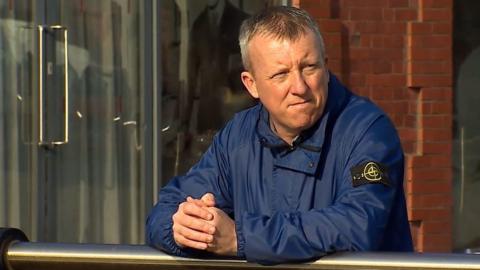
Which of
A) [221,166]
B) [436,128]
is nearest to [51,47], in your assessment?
[436,128]

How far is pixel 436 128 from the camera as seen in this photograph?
7406 mm

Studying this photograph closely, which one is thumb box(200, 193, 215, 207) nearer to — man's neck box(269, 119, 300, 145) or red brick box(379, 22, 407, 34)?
man's neck box(269, 119, 300, 145)

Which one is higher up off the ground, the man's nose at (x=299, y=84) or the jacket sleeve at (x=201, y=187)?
the man's nose at (x=299, y=84)

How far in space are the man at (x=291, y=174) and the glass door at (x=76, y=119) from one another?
4.19 m

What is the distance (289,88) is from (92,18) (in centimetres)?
460

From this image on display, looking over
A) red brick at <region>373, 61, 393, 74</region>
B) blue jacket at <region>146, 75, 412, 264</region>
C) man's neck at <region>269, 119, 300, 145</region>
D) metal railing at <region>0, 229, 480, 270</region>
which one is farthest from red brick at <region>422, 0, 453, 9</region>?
metal railing at <region>0, 229, 480, 270</region>

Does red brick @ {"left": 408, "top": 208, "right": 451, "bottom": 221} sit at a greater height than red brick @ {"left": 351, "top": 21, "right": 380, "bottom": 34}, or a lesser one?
lesser

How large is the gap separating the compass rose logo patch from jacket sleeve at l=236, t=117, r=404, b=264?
10mm

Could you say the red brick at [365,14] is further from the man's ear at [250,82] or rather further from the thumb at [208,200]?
the thumb at [208,200]

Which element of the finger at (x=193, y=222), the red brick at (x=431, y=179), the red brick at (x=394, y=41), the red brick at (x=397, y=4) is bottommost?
the red brick at (x=431, y=179)

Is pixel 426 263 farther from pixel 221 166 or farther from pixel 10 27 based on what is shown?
pixel 10 27

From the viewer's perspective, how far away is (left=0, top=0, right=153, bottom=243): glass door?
7.13 meters

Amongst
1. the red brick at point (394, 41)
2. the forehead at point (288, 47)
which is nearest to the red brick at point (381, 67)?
the red brick at point (394, 41)

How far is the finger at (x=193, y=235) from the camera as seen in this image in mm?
2636
